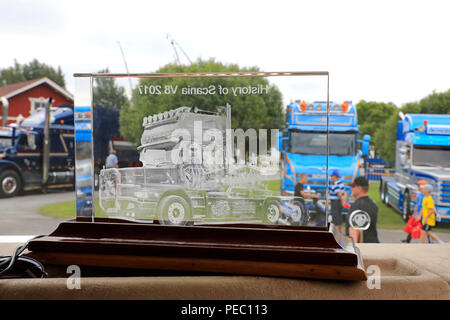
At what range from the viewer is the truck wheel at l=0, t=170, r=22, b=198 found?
38.6 feet

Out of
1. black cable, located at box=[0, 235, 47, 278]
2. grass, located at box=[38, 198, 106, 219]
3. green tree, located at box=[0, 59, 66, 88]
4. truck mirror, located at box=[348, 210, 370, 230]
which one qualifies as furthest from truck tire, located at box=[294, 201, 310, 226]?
green tree, located at box=[0, 59, 66, 88]

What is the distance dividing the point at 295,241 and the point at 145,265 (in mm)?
501

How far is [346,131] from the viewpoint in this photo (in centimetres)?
789

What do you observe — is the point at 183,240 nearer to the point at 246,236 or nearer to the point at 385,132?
the point at 246,236

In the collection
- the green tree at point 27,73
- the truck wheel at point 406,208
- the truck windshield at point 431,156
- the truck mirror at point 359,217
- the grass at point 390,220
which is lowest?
the grass at point 390,220

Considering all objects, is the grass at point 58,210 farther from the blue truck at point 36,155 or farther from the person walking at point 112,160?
the person walking at point 112,160

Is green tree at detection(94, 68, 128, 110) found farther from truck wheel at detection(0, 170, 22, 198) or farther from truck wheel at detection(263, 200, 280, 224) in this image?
truck wheel at detection(0, 170, 22, 198)

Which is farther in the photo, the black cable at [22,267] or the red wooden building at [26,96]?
the red wooden building at [26,96]

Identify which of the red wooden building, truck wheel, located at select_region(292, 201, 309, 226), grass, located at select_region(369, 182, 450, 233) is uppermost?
the red wooden building

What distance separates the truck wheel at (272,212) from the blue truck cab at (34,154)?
11.6 m

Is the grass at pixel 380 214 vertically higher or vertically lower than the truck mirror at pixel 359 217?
lower

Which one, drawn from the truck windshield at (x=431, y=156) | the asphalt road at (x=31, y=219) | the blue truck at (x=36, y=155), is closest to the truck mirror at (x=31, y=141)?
the blue truck at (x=36, y=155)

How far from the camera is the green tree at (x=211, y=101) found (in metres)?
1.78

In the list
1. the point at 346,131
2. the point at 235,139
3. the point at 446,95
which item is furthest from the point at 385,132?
the point at 235,139
